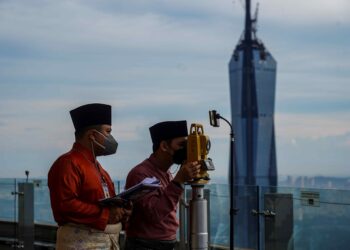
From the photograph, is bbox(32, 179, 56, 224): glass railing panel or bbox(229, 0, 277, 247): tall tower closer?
bbox(32, 179, 56, 224): glass railing panel

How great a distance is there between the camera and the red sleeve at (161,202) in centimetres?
312

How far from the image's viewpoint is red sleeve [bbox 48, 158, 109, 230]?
3055 mm

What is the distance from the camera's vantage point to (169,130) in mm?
3332

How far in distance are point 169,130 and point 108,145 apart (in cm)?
30

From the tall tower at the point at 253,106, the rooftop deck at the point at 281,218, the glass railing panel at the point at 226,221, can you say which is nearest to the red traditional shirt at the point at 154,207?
the rooftop deck at the point at 281,218

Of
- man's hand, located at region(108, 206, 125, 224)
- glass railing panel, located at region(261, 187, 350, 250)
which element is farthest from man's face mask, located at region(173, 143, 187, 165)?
glass railing panel, located at region(261, 187, 350, 250)

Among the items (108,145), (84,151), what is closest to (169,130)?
(108,145)

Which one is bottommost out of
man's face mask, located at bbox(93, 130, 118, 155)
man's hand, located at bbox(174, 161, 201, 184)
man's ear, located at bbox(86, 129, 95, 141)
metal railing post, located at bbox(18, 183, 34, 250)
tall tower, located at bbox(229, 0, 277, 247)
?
metal railing post, located at bbox(18, 183, 34, 250)

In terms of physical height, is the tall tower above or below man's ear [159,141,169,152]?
above

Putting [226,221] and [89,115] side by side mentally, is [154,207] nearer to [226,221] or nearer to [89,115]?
[89,115]

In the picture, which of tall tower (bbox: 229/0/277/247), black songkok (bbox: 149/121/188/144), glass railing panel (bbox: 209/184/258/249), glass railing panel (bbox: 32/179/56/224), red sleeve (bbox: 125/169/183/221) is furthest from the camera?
tall tower (bbox: 229/0/277/247)

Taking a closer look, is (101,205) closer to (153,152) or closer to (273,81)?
(153,152)

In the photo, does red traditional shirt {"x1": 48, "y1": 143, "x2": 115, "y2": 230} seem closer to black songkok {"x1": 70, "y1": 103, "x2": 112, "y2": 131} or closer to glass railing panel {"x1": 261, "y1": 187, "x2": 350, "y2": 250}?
black songkok {"x1": 70, "y1": 103, "x2": 112, "y2": 131}

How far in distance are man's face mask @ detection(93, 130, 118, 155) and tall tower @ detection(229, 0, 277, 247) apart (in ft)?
246
